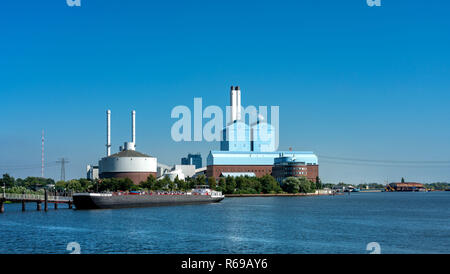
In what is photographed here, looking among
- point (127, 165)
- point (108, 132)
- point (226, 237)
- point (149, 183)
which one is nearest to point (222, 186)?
point (149, 183)

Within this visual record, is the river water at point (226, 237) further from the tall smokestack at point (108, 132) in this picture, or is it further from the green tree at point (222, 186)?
the green tree at point (222, 186)

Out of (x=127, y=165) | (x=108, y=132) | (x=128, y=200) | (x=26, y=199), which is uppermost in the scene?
(x=108, y=132)

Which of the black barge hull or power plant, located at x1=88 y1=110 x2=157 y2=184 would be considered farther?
power plant, located at x1=88 y1=110 x2=157 y2=184

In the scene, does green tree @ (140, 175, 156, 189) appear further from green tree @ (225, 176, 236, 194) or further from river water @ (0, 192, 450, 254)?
river water @ (0, 192, 450, 254)

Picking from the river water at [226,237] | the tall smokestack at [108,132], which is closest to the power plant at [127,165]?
the tall smokestack at [108,132]

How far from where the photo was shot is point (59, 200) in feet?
333

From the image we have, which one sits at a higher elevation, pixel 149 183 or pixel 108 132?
pixel 108 132

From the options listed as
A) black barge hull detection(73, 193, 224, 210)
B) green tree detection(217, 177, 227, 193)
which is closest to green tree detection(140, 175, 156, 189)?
green tree detection(217, 177, 227, 193)

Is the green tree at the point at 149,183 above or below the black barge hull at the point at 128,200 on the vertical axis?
above

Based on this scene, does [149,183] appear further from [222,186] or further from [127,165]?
[222,186]
